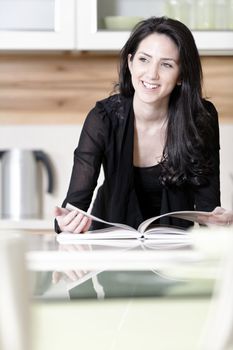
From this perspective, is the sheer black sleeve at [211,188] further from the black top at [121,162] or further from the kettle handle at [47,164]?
the kettle handle at [47,164]

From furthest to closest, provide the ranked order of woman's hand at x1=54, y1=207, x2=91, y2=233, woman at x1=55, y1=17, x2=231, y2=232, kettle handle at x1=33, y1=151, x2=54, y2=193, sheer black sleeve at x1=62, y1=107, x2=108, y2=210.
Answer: kettle handle at x1=33, y1=151, x2=54, y2=193 → woman at x1=55, y1=17, x2=231, y2=232 → sheer black sleeve at x1=62, y1=107, x2=108, y2=210 → woman's hand at x1=54, y1=207, x2=91, y2=233

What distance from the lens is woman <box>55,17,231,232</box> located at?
1874 millimetres

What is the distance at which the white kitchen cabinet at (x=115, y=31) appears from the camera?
8.76 ft

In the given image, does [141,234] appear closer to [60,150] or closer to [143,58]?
[143,58]

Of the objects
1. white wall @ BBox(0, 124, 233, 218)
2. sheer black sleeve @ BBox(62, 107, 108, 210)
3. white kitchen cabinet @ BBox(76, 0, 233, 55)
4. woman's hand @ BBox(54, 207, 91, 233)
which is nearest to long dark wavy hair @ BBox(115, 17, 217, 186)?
sheer black sleeve @ BBox(62, 107, 108, 210)

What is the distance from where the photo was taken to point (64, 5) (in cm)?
268

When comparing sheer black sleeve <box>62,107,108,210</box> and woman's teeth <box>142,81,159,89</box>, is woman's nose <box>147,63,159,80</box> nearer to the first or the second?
woman's teeth <box>142,81,159,89</box>

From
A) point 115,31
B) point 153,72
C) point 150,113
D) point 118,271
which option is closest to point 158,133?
point 150,113

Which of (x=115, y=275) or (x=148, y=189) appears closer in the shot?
(x=115, y=275)

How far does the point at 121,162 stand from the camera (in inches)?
75.2

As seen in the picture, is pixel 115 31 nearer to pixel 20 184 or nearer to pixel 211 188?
pixel 20 184

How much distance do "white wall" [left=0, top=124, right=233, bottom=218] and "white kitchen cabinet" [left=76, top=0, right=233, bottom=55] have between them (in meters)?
0.36

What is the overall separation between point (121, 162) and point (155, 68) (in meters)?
0.25

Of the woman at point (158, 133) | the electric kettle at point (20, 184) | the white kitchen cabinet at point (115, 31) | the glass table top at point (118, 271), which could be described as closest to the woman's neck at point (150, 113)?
the woman at point (158, 133)
